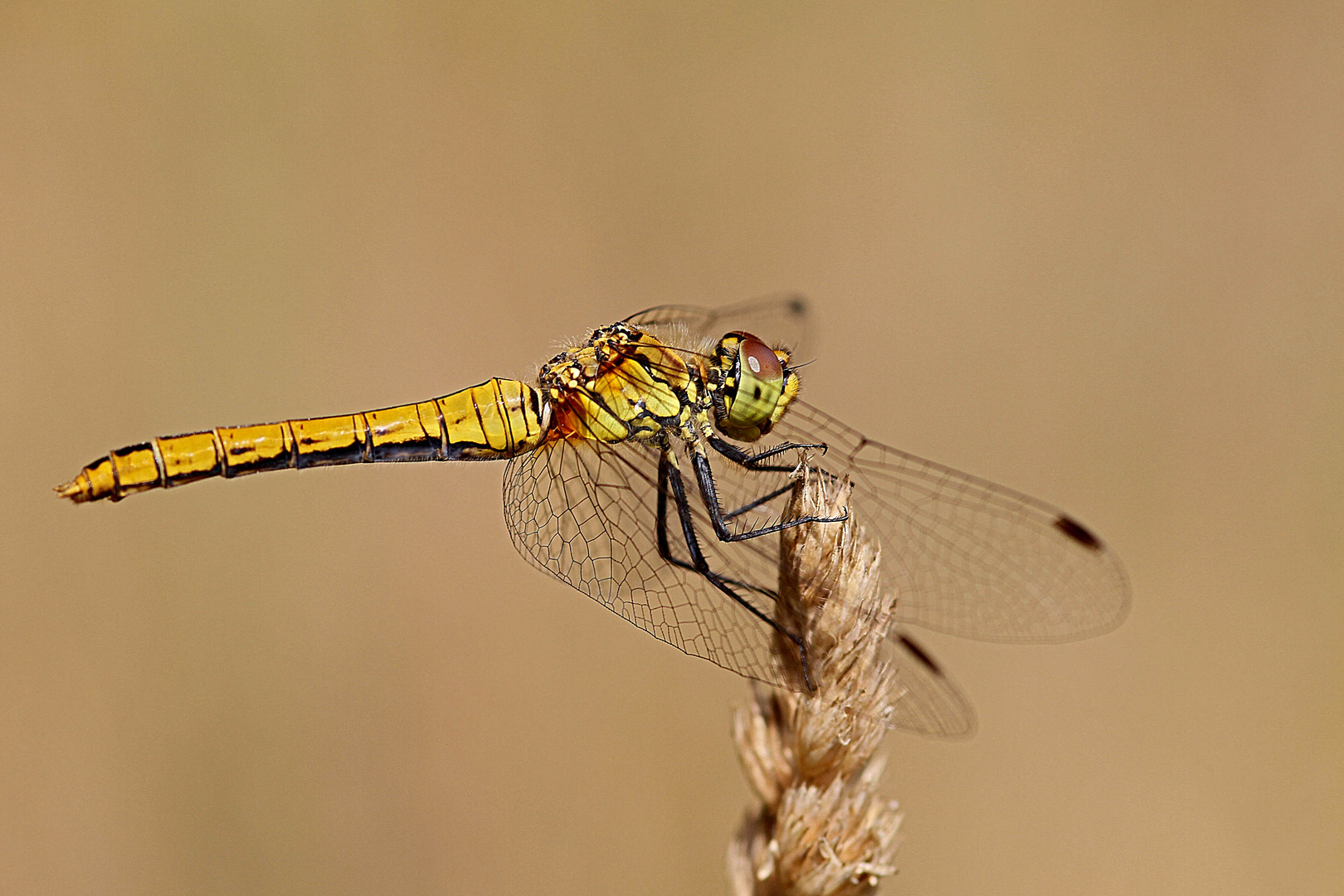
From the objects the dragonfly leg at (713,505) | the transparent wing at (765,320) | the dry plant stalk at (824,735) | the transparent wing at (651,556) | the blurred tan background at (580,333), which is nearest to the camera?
the dry plant stalk at (824,735)

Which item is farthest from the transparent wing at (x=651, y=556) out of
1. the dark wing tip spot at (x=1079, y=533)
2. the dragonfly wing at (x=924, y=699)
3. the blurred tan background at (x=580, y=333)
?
the blurred tan background at (x=580, y=333)

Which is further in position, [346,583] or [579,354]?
[346,583]

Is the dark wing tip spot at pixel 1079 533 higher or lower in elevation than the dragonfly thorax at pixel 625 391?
lower

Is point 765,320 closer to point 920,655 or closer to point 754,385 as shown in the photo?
point 754,385

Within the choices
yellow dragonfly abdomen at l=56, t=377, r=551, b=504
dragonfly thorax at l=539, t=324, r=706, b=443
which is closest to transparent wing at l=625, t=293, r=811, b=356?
dragonfly thorax at l=539, t=324, r=706, b=443

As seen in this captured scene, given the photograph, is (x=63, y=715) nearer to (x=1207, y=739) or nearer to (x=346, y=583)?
(x=346, y=583)

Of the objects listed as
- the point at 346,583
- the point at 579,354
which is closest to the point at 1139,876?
the point at 579,354

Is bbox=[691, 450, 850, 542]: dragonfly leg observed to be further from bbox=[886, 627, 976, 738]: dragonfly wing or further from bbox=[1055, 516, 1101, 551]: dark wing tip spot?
bbox=[1055, 516, 1101, 551]: dark wing tip spot

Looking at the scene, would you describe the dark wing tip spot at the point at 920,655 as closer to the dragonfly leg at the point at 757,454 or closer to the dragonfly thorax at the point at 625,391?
the dragonfly leg at the point at 757,454
